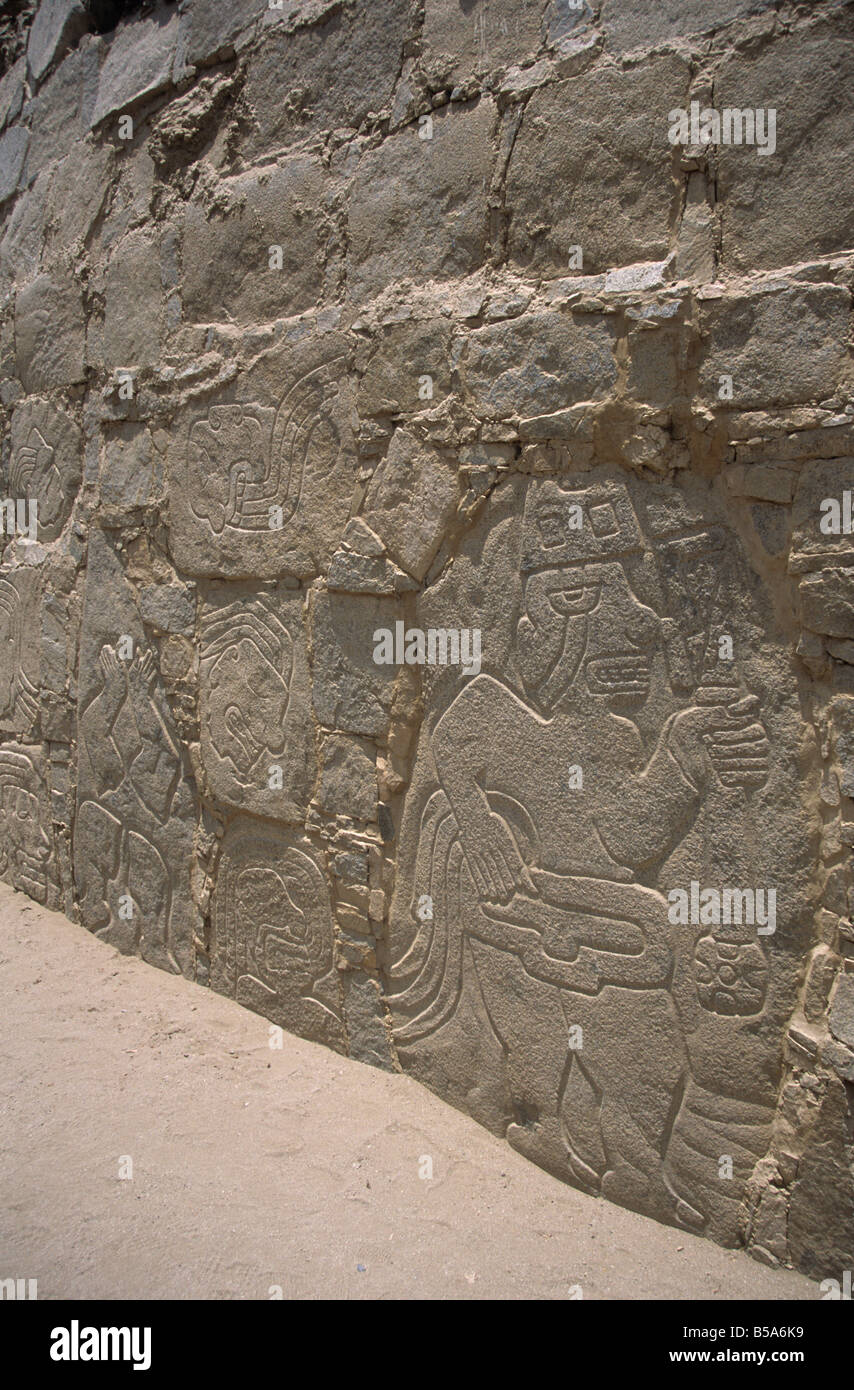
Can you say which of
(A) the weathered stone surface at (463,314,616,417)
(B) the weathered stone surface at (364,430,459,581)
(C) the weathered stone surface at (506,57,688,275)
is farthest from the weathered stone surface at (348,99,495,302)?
(B) the weathered stone surface at (364,430,459,581)

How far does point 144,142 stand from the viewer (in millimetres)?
3262

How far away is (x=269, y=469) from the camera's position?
2770mm

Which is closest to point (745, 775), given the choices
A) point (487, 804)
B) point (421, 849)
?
point (487, 804)

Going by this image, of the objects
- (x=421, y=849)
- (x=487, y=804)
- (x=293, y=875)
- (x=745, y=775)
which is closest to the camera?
(x=745, y=775)

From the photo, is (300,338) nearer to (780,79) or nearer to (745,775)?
(780,79)

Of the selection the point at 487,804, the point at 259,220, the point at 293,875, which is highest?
the point at 259,220

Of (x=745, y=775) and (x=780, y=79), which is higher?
(x=780, y=79)

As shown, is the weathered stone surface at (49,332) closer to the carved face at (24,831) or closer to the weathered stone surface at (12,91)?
the weathered stone surface at (12,91)

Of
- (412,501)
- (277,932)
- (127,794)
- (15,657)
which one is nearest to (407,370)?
(412,501)

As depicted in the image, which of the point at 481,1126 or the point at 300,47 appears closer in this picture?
the point at 481,1126

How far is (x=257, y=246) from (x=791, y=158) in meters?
1.56

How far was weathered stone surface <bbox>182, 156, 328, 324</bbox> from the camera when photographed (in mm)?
2666

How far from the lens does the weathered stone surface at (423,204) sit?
2.28 meters

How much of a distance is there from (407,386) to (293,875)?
140 centimetres
